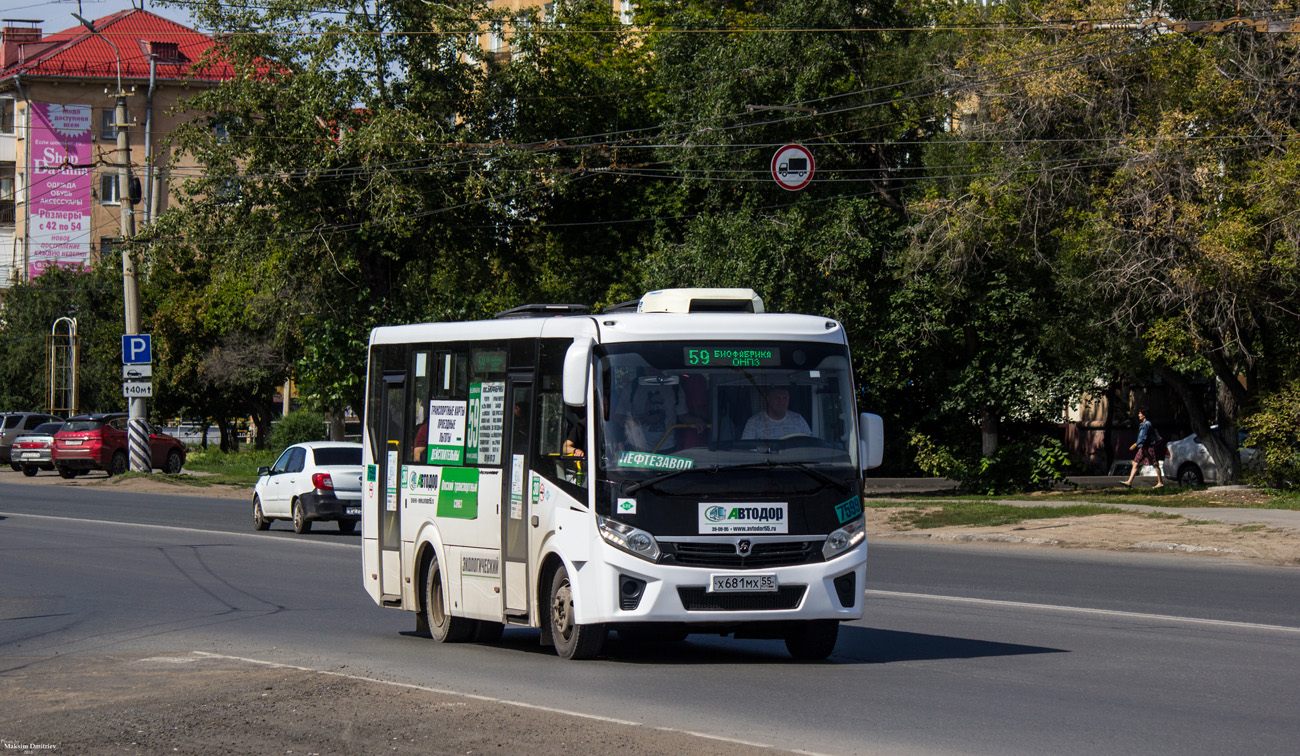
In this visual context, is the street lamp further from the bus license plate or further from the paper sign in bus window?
the bus license plate

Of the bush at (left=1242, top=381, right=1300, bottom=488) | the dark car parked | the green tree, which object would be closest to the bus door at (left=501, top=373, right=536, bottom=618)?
the green tree

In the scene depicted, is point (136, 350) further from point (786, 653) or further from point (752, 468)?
point (752, 468)

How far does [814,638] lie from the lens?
10734mm

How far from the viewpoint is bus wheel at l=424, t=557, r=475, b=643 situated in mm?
12164

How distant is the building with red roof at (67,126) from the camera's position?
79.7m

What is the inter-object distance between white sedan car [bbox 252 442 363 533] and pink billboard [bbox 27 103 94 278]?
5936 cm

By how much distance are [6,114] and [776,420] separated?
88.1 meters

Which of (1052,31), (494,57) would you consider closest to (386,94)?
(494,57)

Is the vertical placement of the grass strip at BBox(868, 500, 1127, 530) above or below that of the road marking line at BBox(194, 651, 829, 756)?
below

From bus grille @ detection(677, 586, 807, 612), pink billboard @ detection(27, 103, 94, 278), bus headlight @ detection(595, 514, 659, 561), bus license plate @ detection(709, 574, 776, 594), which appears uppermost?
pink billboard @ detection(27, 103, 94, 278)

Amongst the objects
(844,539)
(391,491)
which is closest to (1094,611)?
(844,539)

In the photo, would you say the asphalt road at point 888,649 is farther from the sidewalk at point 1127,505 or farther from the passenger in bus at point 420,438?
the sidewalk at point 1127,505

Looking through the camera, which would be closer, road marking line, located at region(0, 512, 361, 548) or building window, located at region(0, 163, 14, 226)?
road marking line, located at region(0, 512, 361, 548)

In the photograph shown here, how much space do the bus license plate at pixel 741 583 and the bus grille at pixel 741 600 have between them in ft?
0.11
